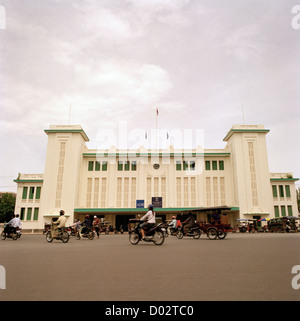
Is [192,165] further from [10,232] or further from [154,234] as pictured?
[154,234]

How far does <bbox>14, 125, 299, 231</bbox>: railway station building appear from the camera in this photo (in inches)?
1592

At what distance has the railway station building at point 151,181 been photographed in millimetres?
40438

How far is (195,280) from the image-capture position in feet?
13.4

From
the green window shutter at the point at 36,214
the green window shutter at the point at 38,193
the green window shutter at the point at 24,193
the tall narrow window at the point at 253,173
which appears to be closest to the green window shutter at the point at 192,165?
the tall narrow window at the point at 253,173

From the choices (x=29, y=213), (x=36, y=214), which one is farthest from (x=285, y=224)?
(x=29, y=213)

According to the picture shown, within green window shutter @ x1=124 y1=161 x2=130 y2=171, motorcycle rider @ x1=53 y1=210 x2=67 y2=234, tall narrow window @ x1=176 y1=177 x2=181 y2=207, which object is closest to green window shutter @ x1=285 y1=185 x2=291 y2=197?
tall narrow window @ x1=176 y1=177 x2=181 y2=207

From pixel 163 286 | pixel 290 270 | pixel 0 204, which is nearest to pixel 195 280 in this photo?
pixel 163 286

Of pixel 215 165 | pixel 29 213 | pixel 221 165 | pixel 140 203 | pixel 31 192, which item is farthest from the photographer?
pixel 221 165

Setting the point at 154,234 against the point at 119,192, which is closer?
the point at 154,234

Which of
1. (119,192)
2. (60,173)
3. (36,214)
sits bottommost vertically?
(36,214)

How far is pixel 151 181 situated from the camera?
4281cm

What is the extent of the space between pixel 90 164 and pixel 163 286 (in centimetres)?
4161

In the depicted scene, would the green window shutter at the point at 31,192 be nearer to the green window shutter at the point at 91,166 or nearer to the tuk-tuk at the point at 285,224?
the green window shutter at the point at 91,166

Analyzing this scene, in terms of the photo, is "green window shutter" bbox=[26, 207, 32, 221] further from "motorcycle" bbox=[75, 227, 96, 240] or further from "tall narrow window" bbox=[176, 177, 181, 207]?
"motorcycle" bbox=[75, 227, 96, 240]
